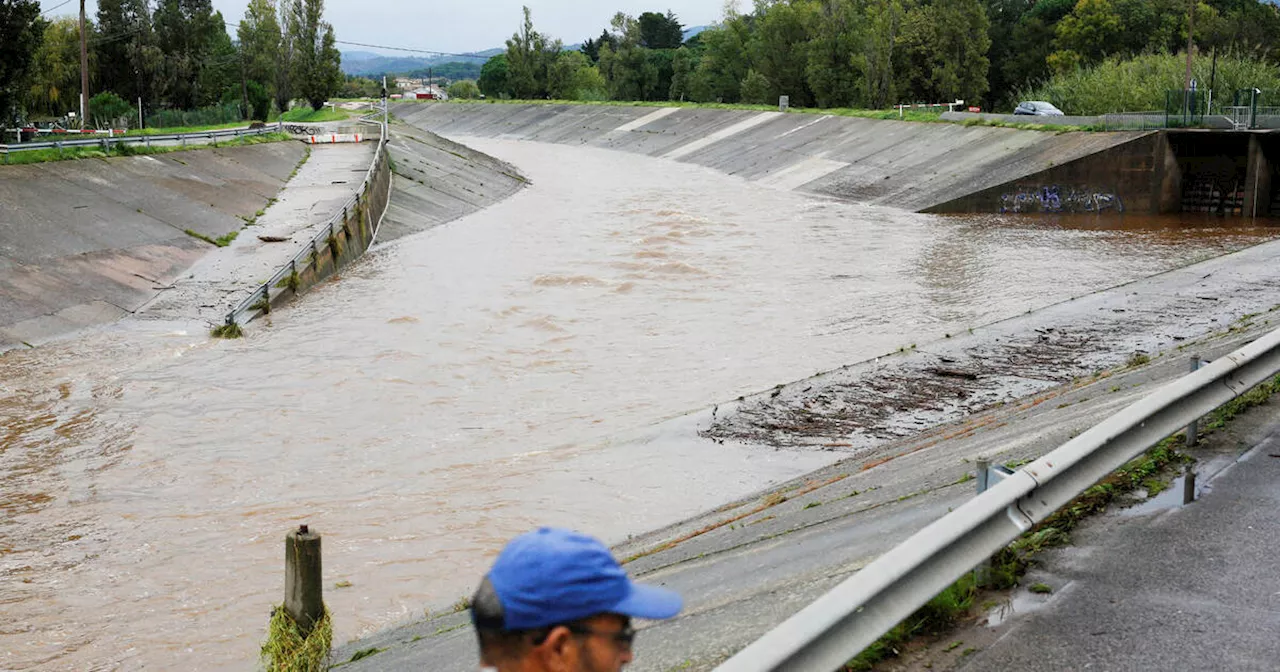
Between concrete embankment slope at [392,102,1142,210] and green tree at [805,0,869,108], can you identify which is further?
green tree at [805,0,869,108]

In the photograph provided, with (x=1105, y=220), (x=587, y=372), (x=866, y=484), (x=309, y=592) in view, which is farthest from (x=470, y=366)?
(x=1105, y=220)

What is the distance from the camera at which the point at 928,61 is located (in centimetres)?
8338

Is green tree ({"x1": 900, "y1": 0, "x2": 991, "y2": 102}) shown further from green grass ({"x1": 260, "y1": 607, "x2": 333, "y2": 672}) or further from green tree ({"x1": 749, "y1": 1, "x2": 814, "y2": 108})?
green grass ({"x1": 260, "y1": 607, "x2": 333, "y2": 672})

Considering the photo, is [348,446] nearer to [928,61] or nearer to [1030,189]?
[1030,189]

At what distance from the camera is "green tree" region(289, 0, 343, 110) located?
82.6 metres

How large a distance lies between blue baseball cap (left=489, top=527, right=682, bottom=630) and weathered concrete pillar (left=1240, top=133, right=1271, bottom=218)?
4307 centimetres

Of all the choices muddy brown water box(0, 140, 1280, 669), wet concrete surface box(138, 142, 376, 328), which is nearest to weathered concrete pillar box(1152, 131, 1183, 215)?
muddy brown water box(0, 140, 1280, 669)

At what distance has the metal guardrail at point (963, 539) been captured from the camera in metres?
4.27

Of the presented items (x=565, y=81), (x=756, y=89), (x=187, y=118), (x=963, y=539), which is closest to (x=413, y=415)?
(x=963, y=539)

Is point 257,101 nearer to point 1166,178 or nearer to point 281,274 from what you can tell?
point 1166,178

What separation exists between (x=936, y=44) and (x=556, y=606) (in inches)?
3320

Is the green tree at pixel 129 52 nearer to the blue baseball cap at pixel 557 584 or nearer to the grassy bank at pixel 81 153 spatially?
the grassy bank at pixel 81 153

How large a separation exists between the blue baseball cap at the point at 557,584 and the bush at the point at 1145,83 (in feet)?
164

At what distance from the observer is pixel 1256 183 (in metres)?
41.1
